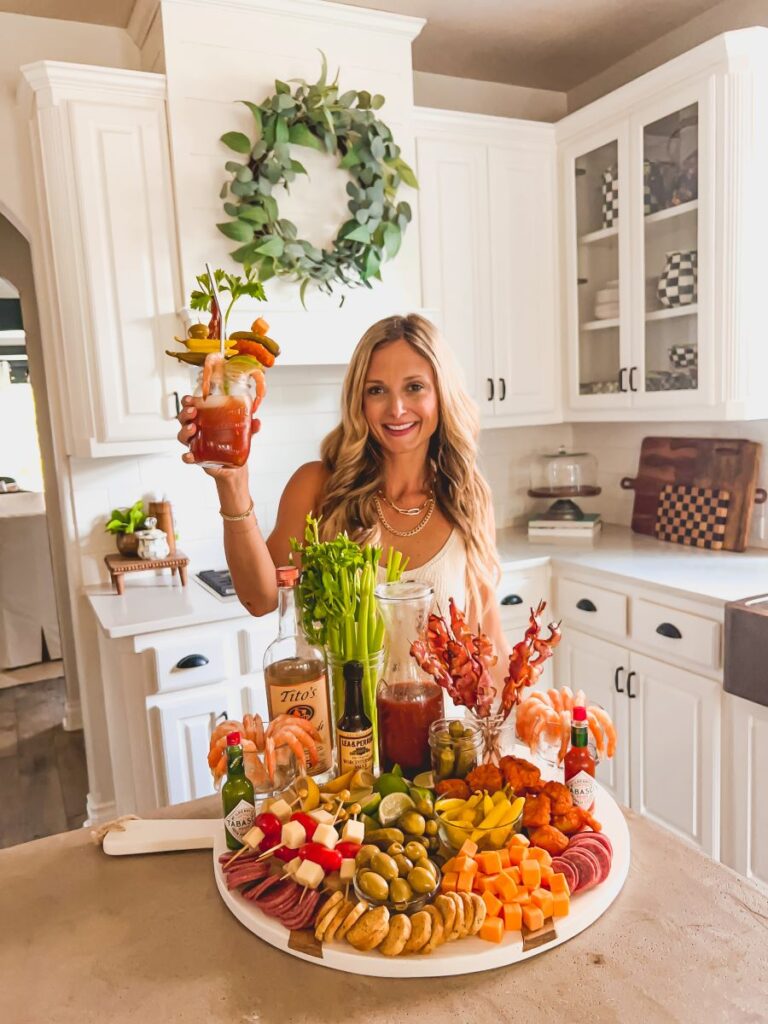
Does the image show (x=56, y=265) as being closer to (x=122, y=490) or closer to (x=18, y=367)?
(x=122, y=490)

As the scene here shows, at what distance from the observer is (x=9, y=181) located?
263cm

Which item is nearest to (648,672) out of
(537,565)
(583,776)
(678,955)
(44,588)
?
(537,565)

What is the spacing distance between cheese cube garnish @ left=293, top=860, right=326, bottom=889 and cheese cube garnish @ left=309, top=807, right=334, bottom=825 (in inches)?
2.1

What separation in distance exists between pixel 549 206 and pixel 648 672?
1.87 meters

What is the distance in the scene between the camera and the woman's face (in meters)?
1.59

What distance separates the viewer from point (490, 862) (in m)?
0.90

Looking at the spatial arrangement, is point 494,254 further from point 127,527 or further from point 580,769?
point 580,769

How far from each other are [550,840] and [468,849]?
0.38 feet

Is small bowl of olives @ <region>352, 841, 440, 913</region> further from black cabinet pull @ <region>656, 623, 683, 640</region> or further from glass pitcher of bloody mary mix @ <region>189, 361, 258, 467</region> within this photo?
black cabinet pull @ <region>656, 623, 683, 640</region>

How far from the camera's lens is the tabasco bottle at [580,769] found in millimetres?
1036

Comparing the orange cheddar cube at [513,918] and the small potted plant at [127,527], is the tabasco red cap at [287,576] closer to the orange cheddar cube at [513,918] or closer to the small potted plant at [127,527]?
the orange cheddar cube at [513,918]

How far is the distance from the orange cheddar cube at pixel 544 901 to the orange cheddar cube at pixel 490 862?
0.05 meters

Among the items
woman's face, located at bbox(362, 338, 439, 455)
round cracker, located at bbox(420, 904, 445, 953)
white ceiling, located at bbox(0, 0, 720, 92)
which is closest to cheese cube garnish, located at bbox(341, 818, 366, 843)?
round cracker, located at bbox(420, 904, 445, 953)

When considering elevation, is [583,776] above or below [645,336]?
below
